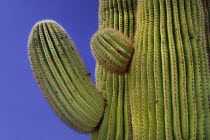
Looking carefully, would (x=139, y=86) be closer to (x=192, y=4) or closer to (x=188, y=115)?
(x=188, y=115)

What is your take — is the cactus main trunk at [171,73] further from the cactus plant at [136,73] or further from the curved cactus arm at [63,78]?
the curved cactus arm at [63,78]

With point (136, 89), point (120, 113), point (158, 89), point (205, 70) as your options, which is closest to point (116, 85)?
point (120, 113)

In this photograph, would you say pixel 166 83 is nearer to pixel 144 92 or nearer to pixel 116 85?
pixel 144 92

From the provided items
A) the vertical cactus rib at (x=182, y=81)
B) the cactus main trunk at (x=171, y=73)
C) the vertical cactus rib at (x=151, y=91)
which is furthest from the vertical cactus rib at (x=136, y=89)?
the vertical cactus rib at (x=182, y=81)

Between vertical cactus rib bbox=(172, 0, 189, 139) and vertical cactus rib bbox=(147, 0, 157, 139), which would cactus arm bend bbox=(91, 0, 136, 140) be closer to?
vertical cactus rib bbox=(147, 0, 157, 139)

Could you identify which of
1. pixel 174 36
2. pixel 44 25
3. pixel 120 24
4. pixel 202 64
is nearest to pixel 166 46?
pixel 174 36
